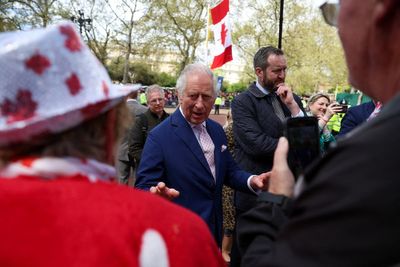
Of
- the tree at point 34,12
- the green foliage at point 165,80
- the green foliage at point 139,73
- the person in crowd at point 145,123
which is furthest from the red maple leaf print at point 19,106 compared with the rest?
the green foliage at point 165,80

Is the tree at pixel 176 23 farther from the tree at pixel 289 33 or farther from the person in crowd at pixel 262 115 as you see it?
the person in crowd at pixel 262 115

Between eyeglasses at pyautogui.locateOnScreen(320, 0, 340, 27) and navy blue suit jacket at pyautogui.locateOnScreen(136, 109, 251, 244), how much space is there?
147cm

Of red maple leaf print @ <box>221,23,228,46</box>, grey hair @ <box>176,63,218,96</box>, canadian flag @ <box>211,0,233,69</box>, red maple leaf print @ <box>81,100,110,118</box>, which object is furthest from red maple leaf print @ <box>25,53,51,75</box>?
red maple leaf print @ <box>221,23,228,46</box>

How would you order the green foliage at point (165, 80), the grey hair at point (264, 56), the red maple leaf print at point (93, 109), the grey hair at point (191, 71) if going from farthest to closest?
the green foliage at point (165, 80) < the grey hair at point (264, 56) < the grey hair at point (191, 71) < the red maple leaf print at point (93, 109)

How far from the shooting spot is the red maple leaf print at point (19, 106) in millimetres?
1017

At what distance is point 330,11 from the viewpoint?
1301 mm

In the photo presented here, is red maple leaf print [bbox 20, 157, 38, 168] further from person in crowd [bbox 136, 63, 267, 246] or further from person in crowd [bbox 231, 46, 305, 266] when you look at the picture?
person in crowd [bbox 231, 46, 305, 266]

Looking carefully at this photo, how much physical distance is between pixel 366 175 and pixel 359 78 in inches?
14.6

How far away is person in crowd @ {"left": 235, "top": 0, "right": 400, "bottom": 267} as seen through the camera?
0.81 meters

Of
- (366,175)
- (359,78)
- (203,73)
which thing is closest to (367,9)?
(359,78)

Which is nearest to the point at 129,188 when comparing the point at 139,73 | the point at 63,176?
the point at 63,176

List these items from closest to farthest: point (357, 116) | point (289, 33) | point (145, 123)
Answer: point (357, 116) < point (145, 123) < point (289, 33)

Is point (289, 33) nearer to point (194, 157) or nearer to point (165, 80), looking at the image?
point (165, 80)

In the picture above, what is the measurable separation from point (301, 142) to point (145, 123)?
13.4 feet
